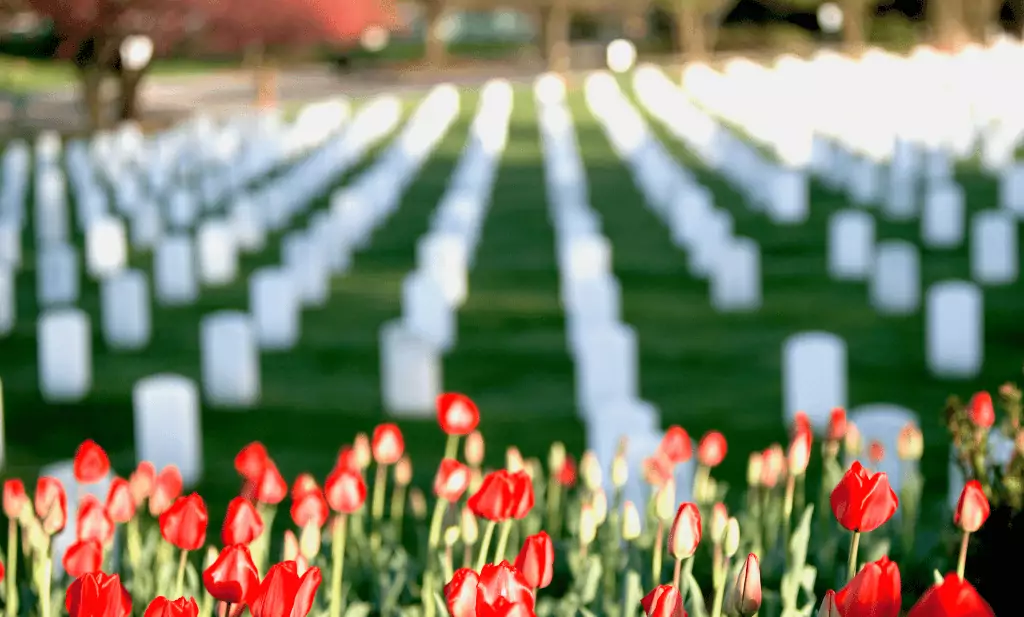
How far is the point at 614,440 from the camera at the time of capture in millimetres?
5828

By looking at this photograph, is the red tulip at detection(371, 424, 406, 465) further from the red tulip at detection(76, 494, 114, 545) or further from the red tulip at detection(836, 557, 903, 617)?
the red tulip at detection(836, 557, 903, 617)

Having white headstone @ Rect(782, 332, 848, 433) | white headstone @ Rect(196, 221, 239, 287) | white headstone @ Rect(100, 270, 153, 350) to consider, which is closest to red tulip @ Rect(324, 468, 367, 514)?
white headstone @ Rect(782, 332, 848, 433)

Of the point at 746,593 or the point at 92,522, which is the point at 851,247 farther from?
the point at 746,593

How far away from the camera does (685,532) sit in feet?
9.77

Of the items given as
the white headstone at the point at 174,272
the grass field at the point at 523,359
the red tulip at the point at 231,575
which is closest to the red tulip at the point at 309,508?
the red tulip at the point at 231,575

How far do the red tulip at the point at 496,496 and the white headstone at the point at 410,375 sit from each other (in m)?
5.15

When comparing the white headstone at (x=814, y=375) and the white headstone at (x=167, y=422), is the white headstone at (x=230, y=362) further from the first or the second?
the white headstone at (x=814, y=375)

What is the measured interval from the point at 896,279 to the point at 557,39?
128ft

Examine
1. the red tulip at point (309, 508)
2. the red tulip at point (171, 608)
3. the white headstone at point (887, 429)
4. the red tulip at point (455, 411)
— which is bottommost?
the white headstone at point (887, 429)

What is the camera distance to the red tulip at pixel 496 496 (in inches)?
125

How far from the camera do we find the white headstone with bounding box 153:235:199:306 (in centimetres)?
1214

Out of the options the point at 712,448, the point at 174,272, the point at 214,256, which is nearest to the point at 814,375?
the point at 712,448

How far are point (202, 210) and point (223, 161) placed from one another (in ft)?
10.2

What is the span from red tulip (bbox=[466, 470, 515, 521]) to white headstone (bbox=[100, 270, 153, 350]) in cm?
771
